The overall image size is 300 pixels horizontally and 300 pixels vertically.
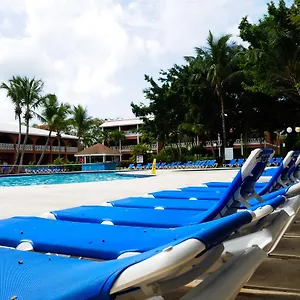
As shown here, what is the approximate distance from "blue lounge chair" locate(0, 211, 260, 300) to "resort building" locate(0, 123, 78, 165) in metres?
37.2

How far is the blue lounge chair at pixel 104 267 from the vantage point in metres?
1.01

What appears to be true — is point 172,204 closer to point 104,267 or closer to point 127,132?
point 104,267

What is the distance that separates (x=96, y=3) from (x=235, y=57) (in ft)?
67.3

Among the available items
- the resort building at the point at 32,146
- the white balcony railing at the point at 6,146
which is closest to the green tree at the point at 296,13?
the resort building at the point at 32,146

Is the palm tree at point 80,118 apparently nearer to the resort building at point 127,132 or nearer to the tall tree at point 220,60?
the resort building at point 127,132

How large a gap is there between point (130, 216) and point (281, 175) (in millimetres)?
2646

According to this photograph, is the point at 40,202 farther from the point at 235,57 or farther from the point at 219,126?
the point at 219,126

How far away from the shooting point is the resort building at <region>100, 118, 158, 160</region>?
49.7 m

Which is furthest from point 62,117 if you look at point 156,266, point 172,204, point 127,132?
point 156,266

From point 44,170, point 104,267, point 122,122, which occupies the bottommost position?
point 44,170

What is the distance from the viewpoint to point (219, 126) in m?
32.3

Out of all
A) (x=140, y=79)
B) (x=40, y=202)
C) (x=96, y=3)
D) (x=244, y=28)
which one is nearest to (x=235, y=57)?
(x=244, y=28)

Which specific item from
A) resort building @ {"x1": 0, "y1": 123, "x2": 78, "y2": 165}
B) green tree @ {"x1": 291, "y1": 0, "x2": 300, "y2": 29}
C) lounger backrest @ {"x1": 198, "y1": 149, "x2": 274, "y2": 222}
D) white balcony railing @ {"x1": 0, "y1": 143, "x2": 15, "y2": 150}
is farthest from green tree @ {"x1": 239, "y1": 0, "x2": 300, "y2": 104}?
white balcony railing @ {"x1": 0, "y1": 143, "x2": 15, "y2": 150}

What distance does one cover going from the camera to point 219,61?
1123 inches
